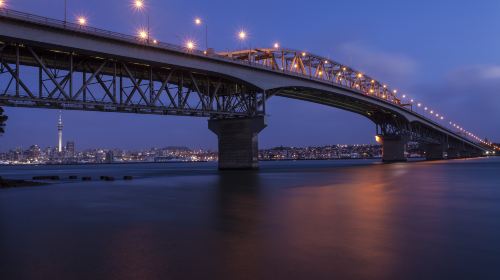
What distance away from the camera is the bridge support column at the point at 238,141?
66.5m

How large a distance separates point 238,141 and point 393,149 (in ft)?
247

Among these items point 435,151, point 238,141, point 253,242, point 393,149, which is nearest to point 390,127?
point 393,149

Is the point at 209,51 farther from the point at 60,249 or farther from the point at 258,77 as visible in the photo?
the point at 60,249

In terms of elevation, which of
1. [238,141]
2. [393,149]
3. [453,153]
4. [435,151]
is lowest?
[453,153]

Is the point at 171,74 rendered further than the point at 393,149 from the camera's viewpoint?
No

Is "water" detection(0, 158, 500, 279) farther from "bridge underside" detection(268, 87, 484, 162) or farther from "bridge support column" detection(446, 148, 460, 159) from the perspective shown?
"bridge support column" detection(446, 148, 460, 159)

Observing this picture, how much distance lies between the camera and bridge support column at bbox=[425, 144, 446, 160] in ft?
527

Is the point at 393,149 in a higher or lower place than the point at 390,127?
lower

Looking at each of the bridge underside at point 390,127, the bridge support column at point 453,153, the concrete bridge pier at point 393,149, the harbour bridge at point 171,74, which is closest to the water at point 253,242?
the harbour bridge at point 171,74

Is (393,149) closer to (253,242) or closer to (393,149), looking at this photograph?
(393,149)

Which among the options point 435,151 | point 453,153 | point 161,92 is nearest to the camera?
point 161,92

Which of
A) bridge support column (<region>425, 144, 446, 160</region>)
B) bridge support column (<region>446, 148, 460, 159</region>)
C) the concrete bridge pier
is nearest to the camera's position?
A: the concrete bridge pier

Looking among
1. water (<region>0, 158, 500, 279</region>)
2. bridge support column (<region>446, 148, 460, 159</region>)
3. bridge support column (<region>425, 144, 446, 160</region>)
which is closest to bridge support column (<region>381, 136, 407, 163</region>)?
bridge support column (<region>425, 144, 446, 160</region>)

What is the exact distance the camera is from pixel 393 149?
128m
